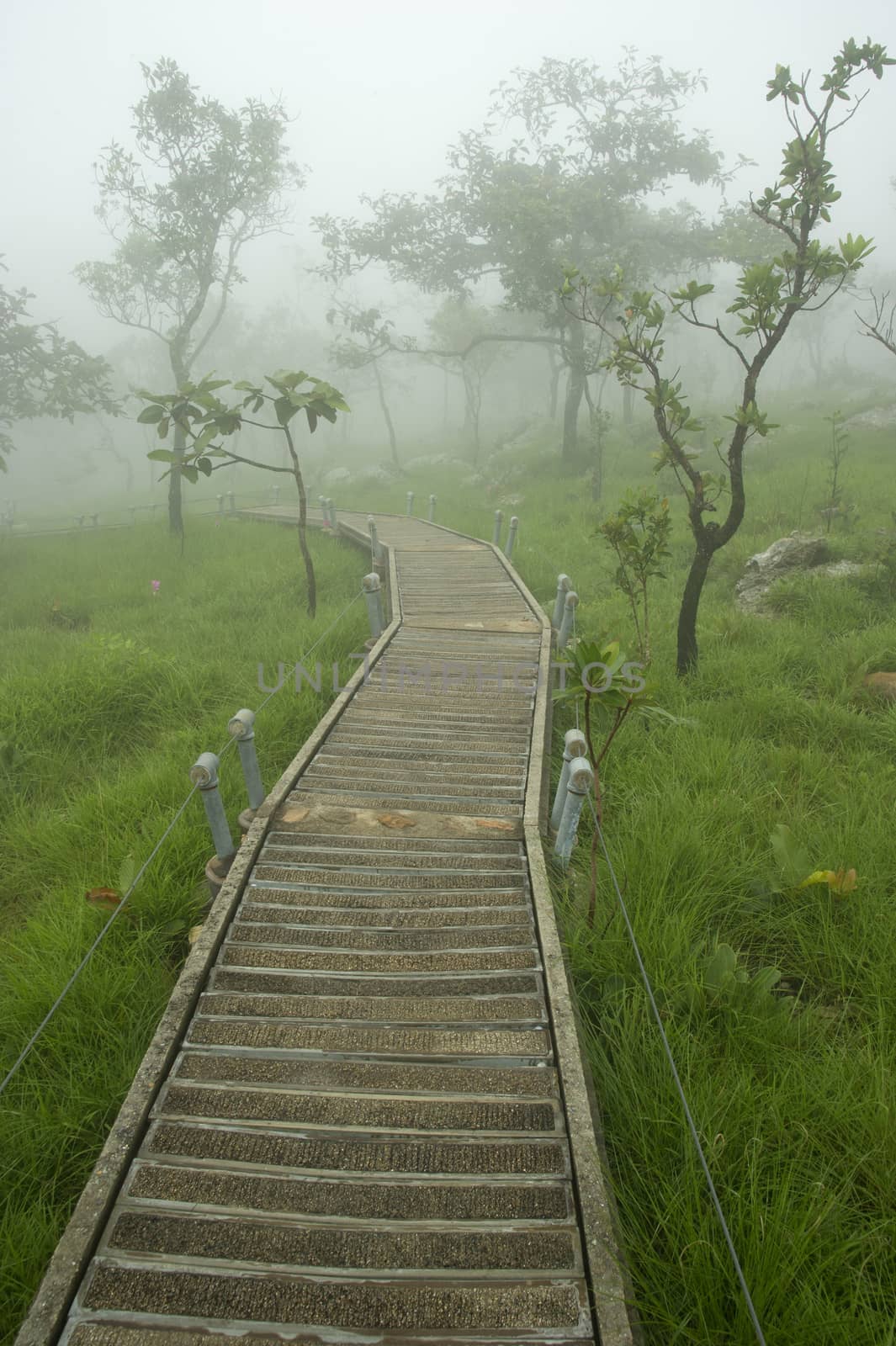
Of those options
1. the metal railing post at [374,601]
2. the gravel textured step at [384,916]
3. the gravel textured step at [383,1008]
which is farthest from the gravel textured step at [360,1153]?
the metal railing post at [374,601]

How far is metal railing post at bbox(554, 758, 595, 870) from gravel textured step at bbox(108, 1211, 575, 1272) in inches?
66.0

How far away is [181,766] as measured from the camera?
4.93 meters

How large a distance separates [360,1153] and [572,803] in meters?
1.72

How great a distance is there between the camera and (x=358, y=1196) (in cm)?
208

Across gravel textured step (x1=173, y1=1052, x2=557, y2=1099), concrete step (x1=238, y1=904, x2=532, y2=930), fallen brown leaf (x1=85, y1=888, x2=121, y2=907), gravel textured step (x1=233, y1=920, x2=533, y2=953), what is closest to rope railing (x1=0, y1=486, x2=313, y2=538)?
fallen brown leaf (x1=85, y1=888, x2=121, y2=907)

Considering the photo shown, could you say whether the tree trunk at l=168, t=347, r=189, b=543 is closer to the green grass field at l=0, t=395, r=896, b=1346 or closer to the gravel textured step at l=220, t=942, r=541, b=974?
the green grass field at l=0, t=395, r=896, b=1346

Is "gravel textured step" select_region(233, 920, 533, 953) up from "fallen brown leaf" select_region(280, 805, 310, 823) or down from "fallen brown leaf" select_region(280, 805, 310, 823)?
down

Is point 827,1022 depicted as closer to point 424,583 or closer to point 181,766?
point 181,766

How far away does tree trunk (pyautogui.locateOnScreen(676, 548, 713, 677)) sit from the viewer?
19.0 feet

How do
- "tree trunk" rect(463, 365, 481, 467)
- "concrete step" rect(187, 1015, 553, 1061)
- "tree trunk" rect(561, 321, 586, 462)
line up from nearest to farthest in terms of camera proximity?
"concrete step" rect(187, 1015, 553, 1061)
"tree trunk" rect(561, 321, 586, 462)
"tree trunk" rect(463, 365, 481, 467)

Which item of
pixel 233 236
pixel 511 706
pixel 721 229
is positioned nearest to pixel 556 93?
pixel 721 229

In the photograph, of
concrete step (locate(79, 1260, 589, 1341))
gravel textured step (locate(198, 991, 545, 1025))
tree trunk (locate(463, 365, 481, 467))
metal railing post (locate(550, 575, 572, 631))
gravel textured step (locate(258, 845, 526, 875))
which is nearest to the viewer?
concrete step (locate(79, 1260, 589, 1341))

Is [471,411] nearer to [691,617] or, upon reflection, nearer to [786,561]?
[786,561]

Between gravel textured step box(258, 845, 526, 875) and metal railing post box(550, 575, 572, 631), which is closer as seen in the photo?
gravel textured step box(258, 845, 526, 875)
